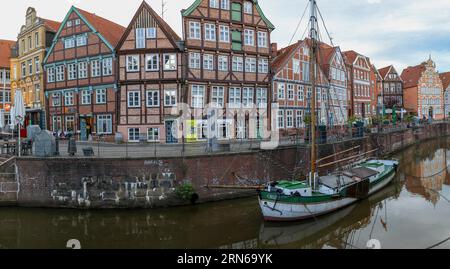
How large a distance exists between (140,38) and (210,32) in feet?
19.6

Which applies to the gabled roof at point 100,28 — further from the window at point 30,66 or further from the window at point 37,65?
the window at point 30,66

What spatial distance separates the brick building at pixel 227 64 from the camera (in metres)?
28.8

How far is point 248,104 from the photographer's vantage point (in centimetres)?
3212

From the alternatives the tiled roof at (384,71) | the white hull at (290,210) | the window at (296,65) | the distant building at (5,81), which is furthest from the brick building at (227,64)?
the tiled roof at (384,71)

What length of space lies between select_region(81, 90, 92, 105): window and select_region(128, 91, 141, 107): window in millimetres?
4900

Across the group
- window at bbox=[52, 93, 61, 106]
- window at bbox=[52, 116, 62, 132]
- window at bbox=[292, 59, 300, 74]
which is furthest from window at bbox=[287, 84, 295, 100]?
window at bbox=[52, 116, 62, 132]

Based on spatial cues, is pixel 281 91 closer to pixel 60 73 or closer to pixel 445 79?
pixel 60 73

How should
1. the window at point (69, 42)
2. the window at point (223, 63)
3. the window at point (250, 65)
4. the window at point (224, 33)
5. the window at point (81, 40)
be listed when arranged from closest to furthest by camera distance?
the window at point (224, 33), the window at point (223, 63), the window at point (81, 40), the window at point (250, 65), the window at point (69, 42)

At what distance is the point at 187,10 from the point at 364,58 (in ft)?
120

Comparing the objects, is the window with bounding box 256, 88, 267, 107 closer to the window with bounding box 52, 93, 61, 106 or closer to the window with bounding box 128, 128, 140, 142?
the window with bounding box 128, 128, 140, 142

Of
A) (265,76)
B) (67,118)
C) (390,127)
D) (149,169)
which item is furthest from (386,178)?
(67,118)

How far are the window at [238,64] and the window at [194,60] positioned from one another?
3.68 metres

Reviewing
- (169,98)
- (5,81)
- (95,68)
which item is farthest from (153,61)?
(5,81)
